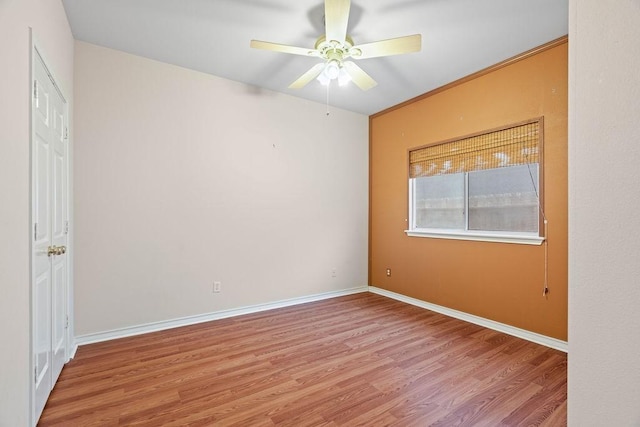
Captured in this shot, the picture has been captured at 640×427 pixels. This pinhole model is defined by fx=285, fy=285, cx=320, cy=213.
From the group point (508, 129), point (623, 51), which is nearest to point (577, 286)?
point (623, 51)

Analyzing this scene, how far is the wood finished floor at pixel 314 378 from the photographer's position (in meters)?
1.71

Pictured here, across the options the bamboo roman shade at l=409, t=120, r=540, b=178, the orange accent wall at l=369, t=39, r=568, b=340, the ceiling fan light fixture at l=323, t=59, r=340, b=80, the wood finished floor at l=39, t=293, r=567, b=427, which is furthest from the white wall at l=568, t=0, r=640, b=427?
the bamboo roman shade at l=409, t=120, r=540, b=178

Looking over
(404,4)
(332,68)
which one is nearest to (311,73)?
(332,68)

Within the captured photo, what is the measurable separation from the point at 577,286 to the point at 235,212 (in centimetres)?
313

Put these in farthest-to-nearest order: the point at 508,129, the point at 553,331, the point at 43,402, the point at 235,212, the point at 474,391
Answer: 1. the point at 235,212
2. the point at 508,129
3. the point at 553,331
4. the point at 474,391
5. the point at 43,402

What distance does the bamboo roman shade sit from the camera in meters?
2.78

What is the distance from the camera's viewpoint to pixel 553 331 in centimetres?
256

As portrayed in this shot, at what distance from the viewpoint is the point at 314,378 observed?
83.0 inches

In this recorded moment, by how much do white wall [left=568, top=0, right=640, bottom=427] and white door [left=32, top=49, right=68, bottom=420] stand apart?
2299 millimetres

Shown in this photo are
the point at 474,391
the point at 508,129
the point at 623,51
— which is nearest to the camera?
the point at 623,51

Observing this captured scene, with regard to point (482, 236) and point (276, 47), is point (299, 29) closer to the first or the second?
point (276, 47)

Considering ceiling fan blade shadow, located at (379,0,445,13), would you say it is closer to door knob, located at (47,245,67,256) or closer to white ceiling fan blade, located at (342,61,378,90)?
white ceiling fan blade, located at (342,61,378,90)

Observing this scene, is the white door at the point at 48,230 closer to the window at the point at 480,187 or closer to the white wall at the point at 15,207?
the white wall at the point at 15,207

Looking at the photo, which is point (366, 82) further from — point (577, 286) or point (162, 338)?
point (162, 338)
